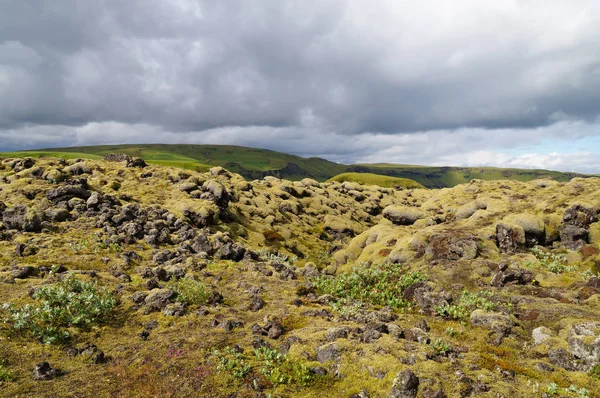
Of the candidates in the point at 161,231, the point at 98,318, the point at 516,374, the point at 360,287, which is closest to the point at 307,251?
the point at 161,231

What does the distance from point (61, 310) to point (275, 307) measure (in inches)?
514

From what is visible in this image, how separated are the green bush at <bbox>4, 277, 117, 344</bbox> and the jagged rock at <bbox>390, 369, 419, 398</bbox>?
56.4 feet

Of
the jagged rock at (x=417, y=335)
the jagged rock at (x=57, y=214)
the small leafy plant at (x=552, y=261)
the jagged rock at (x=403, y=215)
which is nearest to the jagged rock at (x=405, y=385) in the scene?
the jagged rock at (x=417, y=335)

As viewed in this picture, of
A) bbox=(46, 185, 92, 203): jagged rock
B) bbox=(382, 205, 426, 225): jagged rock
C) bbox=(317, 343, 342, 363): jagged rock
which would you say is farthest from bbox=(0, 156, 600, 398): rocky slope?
bbox=(382, 205, 426, 225): jagged rock

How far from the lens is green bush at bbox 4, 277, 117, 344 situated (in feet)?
58.1

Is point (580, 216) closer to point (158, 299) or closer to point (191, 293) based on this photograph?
point (191, 293)

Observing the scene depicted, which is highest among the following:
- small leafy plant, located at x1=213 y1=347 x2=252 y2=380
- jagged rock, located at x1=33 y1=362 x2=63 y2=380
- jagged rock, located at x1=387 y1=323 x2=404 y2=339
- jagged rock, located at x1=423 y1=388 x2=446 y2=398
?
jagged rock, located at x1=423 y1=388 x2=446 y2=398

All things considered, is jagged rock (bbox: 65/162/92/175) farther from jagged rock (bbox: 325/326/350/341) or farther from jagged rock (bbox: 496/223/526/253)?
jagged rock (bbox: 496/223/526/253)

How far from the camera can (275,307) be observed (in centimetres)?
2333

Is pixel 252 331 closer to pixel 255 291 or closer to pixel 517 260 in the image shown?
pixel 255 291

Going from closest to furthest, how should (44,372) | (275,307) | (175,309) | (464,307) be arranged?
(44,372) < (175,309) < (464,307) < (275,307)

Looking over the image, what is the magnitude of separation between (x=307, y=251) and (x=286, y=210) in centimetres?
1964

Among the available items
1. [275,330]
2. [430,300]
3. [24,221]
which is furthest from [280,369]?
[24,221]

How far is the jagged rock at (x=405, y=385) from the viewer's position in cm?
1320
